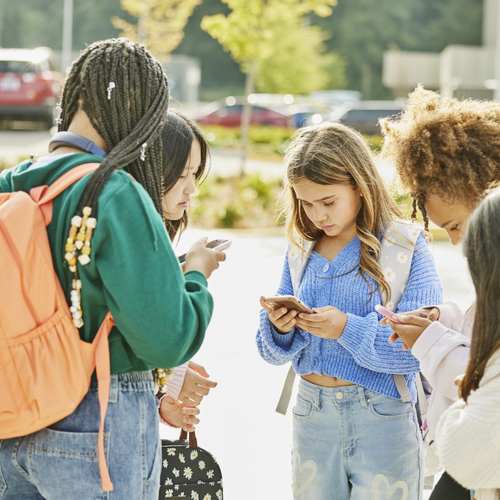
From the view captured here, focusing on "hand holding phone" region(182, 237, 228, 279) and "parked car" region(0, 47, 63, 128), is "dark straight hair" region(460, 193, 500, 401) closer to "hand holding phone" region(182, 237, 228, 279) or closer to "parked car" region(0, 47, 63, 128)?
"hand holding phone" region(182, 237, 228, 279)

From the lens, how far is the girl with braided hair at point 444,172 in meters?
1.95

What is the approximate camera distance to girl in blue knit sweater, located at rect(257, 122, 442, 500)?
211 centimetres

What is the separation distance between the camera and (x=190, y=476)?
215 centimetres

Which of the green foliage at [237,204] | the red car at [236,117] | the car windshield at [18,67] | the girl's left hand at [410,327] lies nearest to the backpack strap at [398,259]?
the girl's left hand at [410,327]

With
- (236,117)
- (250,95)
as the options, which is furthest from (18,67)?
(250,95)

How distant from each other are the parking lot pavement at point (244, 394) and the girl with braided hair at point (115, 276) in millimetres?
2032

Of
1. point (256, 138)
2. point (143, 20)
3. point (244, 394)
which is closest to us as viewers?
point (244, 394)

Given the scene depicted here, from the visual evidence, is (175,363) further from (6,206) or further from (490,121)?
(490,121)

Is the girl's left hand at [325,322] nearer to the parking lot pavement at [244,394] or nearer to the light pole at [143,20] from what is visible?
the parking lot pavement at [244,394]

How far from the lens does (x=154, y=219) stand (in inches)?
58.2

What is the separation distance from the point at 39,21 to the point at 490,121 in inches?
2047

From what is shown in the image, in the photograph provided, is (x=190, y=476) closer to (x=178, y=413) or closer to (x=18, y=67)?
(x=178, y=413)

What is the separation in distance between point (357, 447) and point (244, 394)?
2.54 metres

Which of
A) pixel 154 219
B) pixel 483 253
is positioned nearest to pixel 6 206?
pixel 154 219
